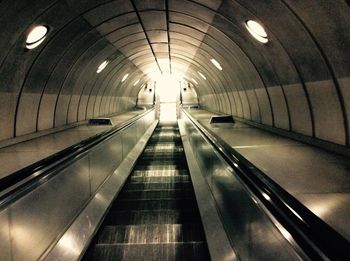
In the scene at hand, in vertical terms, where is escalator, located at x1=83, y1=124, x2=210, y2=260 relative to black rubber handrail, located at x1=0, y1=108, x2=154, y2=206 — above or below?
below

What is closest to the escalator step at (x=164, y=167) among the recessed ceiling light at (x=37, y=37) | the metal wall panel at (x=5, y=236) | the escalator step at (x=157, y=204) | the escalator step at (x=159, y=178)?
the escalator step at (x=159, y=178)

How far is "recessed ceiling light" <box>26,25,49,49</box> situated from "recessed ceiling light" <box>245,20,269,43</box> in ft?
11.8

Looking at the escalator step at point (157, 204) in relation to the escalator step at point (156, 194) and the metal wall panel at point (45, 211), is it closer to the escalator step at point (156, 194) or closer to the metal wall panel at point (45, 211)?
the escalator step at point (156, 194)

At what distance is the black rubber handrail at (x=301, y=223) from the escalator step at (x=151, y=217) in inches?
82.8

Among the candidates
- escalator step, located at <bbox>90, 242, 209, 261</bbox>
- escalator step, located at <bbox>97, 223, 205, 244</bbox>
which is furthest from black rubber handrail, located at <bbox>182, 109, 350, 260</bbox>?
escalator step, located at <bbox>97, 223, 205, 244</bbox>

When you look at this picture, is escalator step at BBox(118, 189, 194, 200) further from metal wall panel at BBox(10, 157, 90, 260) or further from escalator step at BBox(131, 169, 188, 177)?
metal wall panel at BBox(10, 157, 90, 260)

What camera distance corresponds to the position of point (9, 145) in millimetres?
5934

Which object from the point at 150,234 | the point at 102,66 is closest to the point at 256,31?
the point at 150,234

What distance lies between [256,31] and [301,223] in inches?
188

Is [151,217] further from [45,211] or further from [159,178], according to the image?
[159,178]

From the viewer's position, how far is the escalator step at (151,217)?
457cm

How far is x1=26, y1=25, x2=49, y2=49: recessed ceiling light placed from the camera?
5.32 m

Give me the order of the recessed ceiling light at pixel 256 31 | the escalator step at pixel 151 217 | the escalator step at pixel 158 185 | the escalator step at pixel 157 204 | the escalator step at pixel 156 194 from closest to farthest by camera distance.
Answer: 1. the escalator step at pixel 151 217
2. the escalator step at pixel 157 204
3. the recessed ceiling light at pixel 256 31
4. the escalator step at pixel 156 194
5. the escalator step at pixel 158 185

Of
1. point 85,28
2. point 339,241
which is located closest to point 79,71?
point 85,28
